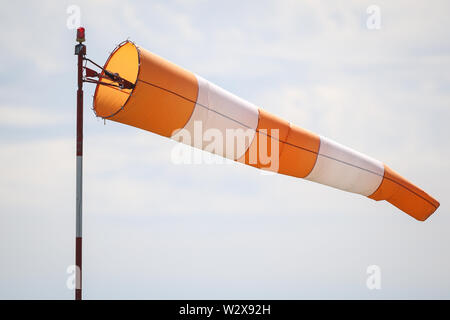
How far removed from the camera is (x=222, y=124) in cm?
1319

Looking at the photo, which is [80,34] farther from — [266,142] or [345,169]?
[345,169]

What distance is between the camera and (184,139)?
42.2 ft

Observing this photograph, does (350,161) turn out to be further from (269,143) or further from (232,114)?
(232,114)

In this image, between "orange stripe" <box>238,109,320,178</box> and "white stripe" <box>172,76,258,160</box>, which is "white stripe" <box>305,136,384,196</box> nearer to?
"orange stripe" <box>238,109,320,178</box>

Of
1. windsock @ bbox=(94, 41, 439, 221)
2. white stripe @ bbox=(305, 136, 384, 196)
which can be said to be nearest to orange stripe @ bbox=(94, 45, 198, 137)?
windsock @ bbox=(94, 41, 439, 221)

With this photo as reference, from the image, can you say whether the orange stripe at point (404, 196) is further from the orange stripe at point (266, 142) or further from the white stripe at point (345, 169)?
the orange stripe at point (266, 142)

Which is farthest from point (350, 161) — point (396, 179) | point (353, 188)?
point (396, 179)

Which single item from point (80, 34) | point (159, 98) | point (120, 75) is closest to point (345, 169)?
point (159, 98)

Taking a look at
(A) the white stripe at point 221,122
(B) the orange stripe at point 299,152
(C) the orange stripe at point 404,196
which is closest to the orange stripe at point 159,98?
(A) the white stripe at point 221,122

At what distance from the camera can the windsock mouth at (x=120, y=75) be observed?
1264 centimetres

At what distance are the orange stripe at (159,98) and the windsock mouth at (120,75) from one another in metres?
0.06

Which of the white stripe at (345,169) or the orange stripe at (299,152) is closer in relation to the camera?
the orange stripe at (299,152)

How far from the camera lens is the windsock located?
11977mm
